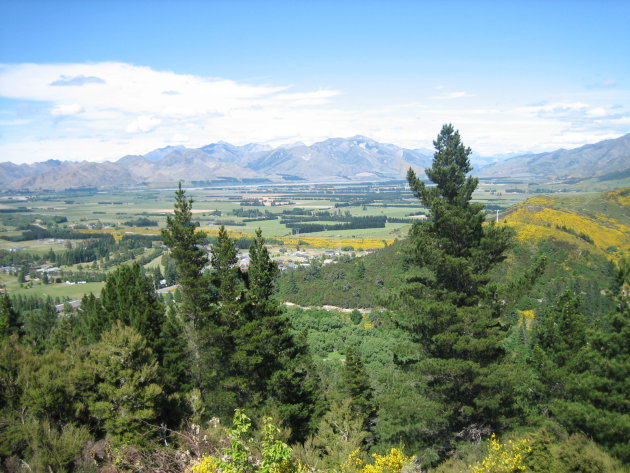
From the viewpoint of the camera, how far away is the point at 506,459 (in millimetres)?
12039

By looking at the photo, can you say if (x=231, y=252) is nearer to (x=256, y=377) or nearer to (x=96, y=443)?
(x=256, y=377)

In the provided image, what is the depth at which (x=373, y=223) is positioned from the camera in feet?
481

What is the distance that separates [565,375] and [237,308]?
47.2 feet

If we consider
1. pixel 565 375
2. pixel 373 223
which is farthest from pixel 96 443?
pixel 373 223

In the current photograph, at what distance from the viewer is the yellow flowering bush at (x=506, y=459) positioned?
1209 centimetres

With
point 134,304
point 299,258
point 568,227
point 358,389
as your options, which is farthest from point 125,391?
point 299,258

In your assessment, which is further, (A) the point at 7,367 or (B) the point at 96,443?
(A) the point at 7,367

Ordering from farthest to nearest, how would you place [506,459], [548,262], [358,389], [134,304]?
[548,262] → [358,389] → [134,304] → [506,459]

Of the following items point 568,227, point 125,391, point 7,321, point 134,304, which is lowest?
point 7,321

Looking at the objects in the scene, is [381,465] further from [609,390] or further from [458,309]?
[609,390]

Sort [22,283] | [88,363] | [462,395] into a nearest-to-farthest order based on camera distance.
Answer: [462,395] → [88,363] → [22,283]

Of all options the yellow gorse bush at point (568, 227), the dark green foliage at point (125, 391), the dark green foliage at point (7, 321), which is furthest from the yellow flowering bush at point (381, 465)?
the yellow gorse bush at point (568, 227)

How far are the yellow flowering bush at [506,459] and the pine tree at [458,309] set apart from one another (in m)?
2.37

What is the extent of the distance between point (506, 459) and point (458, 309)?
4914 mm
